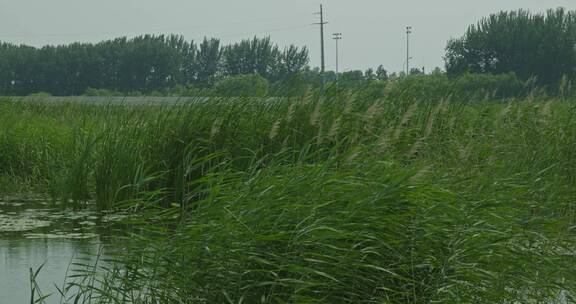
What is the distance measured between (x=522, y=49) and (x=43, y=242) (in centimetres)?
4910

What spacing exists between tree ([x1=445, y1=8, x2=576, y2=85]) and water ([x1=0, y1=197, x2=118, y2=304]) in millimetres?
43561

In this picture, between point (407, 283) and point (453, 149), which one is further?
point (453, 149)

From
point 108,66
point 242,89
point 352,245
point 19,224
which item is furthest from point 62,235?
point 108,66

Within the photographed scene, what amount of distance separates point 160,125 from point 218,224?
154 inches

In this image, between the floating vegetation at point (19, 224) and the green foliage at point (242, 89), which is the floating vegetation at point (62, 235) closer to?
the floating vegetation at point (19, 224)

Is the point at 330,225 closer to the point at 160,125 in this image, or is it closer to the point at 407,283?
the point at 407,283

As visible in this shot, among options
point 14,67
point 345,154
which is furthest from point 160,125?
point 14,67

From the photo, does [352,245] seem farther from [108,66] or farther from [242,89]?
[108,66]

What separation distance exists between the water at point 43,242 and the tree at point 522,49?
143ft

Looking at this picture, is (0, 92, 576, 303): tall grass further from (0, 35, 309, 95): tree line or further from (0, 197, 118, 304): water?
(0, 35, 309, 95): tree line

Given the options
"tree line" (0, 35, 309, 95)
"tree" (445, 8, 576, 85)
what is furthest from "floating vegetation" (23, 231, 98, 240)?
"tree line" (0, 35, 309, 95)

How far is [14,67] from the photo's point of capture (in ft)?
221

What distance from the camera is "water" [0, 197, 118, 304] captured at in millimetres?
5645

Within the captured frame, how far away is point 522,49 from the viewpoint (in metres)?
52.9
